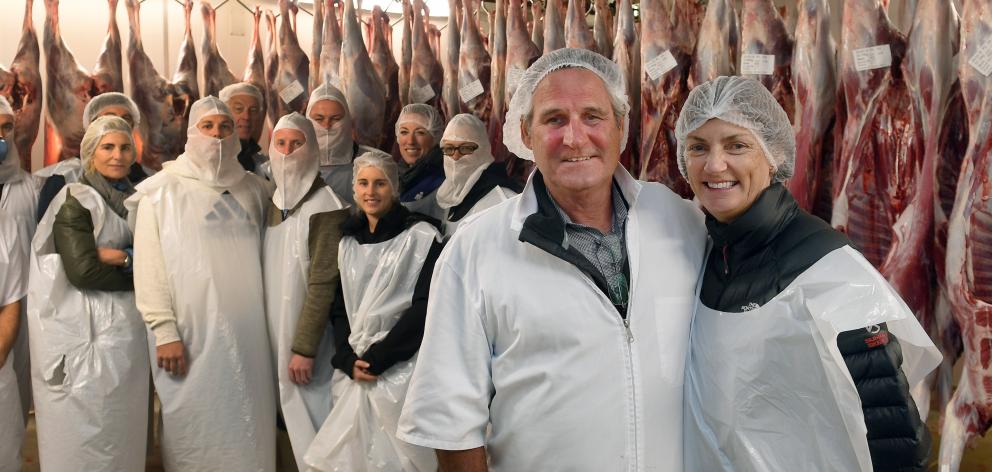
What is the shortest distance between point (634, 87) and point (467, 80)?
0.93m

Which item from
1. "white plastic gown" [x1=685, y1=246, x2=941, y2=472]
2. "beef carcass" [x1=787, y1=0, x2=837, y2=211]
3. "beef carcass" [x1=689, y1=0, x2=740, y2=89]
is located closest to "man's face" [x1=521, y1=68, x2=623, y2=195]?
"white plastic gown" [x1=685, y1=246, x2=941, y2=472]

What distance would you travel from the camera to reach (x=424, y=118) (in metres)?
4.09

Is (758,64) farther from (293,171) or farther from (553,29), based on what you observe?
(293,171)

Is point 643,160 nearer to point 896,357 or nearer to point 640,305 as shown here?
point 640,305

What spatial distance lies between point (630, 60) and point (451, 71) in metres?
1.13

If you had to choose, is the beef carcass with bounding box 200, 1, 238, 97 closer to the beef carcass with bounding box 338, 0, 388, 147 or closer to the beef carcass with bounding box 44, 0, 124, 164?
the beef carcass with bounding box 44, 0, 124, 164

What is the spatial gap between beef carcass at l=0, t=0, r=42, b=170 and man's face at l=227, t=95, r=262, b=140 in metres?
0.98

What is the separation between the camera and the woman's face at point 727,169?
5.69 ft

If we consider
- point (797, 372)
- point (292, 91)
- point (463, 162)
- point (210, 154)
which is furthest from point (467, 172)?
point (797, 372)

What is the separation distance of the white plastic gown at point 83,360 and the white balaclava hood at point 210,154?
1.34 ft

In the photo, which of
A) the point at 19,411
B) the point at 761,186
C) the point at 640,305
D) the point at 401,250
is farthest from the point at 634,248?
the point at 19,411

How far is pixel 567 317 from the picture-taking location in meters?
1.75

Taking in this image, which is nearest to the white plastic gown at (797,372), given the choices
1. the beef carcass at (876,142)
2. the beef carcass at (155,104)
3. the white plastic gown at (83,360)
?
the beef carcass at (876,142)

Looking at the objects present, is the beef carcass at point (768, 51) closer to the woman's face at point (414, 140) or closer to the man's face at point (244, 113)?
the woman's face at point (414, 140)
